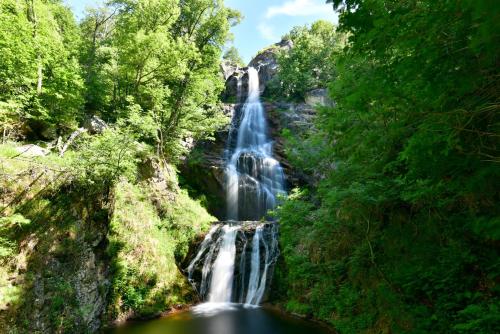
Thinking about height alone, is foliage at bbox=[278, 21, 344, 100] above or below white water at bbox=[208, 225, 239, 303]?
above

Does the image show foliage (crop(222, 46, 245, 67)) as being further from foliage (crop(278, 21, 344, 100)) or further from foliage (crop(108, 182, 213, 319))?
foliage (crop(108, 182, 213, 319))

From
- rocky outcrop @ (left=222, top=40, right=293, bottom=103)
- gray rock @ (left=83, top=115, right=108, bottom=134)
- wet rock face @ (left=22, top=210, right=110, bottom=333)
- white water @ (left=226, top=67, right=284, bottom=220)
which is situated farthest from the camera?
rocky outcrop @ (left=222, top=40, right=293, bottom=103)

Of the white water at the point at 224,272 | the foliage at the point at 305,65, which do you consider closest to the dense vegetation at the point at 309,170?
the white water at the point at 224,272

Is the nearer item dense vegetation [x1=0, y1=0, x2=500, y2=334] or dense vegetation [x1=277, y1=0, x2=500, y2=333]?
dense vegetation [x1=277, y1=0, x2=500, y2=333]

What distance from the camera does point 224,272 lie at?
1308 centimetres

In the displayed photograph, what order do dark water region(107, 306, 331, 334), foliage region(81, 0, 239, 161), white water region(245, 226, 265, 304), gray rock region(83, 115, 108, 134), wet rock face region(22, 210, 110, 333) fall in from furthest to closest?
foliage region(81, 0, 239, 161), gray rock region(83, 115, 108, 134), white water region(245, 226, 265, 304), dark water region(107, 306, 331, 334), wet rock face region(22, 210, 110, 333)

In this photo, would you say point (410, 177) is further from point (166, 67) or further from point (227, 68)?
point (227, 68)

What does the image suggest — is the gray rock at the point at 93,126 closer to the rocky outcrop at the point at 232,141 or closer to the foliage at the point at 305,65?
the rocky outcrop at the point at 232,141

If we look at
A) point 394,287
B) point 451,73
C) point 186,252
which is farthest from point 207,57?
point 451,73

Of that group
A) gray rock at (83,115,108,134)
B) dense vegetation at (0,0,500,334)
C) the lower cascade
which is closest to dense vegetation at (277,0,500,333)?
dense vegetation at (0,0,500,334)

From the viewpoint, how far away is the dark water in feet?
30.3

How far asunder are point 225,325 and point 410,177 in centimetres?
749

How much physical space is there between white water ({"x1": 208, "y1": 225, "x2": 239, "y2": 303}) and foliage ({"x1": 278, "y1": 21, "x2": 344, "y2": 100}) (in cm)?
1795

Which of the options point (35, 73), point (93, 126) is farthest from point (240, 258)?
point (35, 73)
